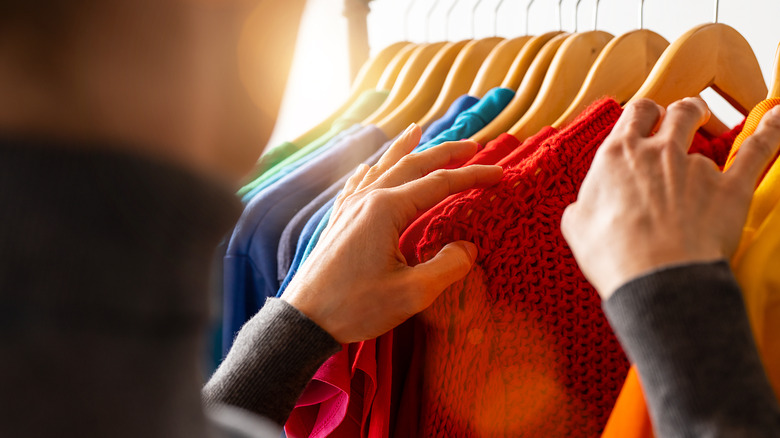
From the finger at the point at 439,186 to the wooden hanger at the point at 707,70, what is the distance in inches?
9.9

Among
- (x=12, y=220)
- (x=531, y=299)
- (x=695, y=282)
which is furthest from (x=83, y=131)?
(x=531, y=299)

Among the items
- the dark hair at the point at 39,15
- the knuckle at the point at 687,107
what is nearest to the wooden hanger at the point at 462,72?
the knuckle at the point at 687,107

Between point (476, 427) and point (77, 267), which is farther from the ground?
point (77, 267)

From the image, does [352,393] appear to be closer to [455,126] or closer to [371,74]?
[455,126]

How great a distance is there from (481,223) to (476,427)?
0.55 ft

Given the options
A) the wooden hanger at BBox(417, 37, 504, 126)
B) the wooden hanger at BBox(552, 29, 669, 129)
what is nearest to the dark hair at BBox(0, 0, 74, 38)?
the wooden hanger at BBox(552, 29, 669, 129)

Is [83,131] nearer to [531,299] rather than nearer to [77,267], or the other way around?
[77,267]

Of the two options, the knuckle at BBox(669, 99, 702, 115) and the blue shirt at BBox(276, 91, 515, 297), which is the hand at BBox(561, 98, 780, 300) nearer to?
the knuckle at BBox(669, 99, 702, 115)

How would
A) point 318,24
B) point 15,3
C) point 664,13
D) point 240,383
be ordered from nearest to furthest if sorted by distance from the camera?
1. point 15,3
2. point 240,383
3. point 664,13
4. point 318,24

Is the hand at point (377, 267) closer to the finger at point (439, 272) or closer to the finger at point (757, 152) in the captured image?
the finger at point (439, 272)

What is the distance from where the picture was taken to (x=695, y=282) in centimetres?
30

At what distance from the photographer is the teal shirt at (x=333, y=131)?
32.5 inches

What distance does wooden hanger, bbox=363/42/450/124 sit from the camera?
97cm

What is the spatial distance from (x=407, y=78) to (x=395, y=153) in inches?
16.7
